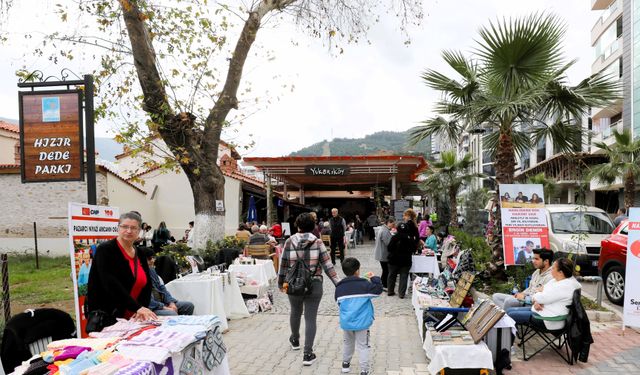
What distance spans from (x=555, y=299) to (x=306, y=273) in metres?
2.78

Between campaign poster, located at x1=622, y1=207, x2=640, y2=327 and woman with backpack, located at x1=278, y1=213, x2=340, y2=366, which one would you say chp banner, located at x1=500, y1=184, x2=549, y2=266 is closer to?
campaign poster, located at x1=622, y1=207, x2=640, y2=327

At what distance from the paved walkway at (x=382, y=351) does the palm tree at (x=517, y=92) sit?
4.08 metres

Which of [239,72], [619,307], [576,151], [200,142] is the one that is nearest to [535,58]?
[576,151]

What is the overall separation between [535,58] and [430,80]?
2.19m

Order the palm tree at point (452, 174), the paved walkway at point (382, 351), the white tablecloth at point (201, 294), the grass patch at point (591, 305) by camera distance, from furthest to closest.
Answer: the palm tree at point (452, 174), the grass patch at point (591, 305), the white tablecloth at point (201, 294), the paved walkway at point (382, 351)

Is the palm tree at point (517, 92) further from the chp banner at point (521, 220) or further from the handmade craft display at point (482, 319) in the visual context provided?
the handmade craft display at point (482, 319)

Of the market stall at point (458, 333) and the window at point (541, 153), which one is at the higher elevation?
the window at point (541, 153)

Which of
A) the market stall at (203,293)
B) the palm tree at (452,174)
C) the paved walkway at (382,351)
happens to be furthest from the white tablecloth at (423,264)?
the palm tree at (452,174)

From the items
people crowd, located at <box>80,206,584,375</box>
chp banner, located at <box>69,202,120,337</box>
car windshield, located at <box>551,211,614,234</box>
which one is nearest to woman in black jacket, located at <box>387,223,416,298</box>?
people crowd, located at <box>80,206,584,375</box>

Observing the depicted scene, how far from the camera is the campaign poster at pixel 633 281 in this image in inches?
238

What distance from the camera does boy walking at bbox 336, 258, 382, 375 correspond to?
4793 millimetres

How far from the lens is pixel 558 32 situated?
8.75 meters

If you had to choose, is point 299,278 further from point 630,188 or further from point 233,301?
point 630,188

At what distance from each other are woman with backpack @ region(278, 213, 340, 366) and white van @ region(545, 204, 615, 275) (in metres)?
6.97
